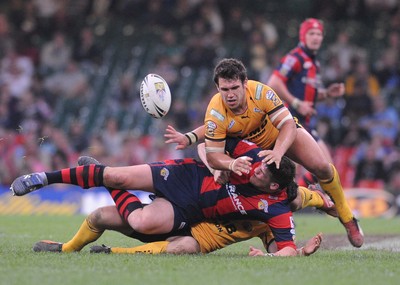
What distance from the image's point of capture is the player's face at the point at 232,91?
7945 mm

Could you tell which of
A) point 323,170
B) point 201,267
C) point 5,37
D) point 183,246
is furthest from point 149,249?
point 5,37

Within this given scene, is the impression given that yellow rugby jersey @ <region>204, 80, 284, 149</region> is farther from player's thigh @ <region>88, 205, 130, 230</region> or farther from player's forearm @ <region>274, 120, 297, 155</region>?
player's thigh @ <region>88, 205, 130, 230</region>

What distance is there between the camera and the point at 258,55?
61.6 ft

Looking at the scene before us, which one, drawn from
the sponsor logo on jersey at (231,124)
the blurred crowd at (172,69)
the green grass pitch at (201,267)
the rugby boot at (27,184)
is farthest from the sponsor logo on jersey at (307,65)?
the blurred crowd at (172,69)

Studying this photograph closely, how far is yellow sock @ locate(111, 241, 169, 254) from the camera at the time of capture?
811 centimetres

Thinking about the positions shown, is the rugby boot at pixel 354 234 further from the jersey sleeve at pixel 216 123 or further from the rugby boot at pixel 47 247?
the rugby boot at pixel 47 247

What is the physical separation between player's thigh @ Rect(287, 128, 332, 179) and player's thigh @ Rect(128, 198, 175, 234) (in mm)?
1302

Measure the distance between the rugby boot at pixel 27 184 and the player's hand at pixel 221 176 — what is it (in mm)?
1462

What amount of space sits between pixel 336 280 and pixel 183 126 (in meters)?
11.1

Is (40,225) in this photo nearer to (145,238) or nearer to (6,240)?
(6,240)

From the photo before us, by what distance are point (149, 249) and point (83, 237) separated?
59cm

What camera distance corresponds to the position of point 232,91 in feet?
26.1

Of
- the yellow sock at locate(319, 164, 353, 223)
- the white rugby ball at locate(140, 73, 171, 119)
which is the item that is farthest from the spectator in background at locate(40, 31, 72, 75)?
the yellow sock at locate(319, 164, 353, 223)

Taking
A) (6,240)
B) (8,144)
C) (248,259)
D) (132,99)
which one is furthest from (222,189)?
(132,99)
